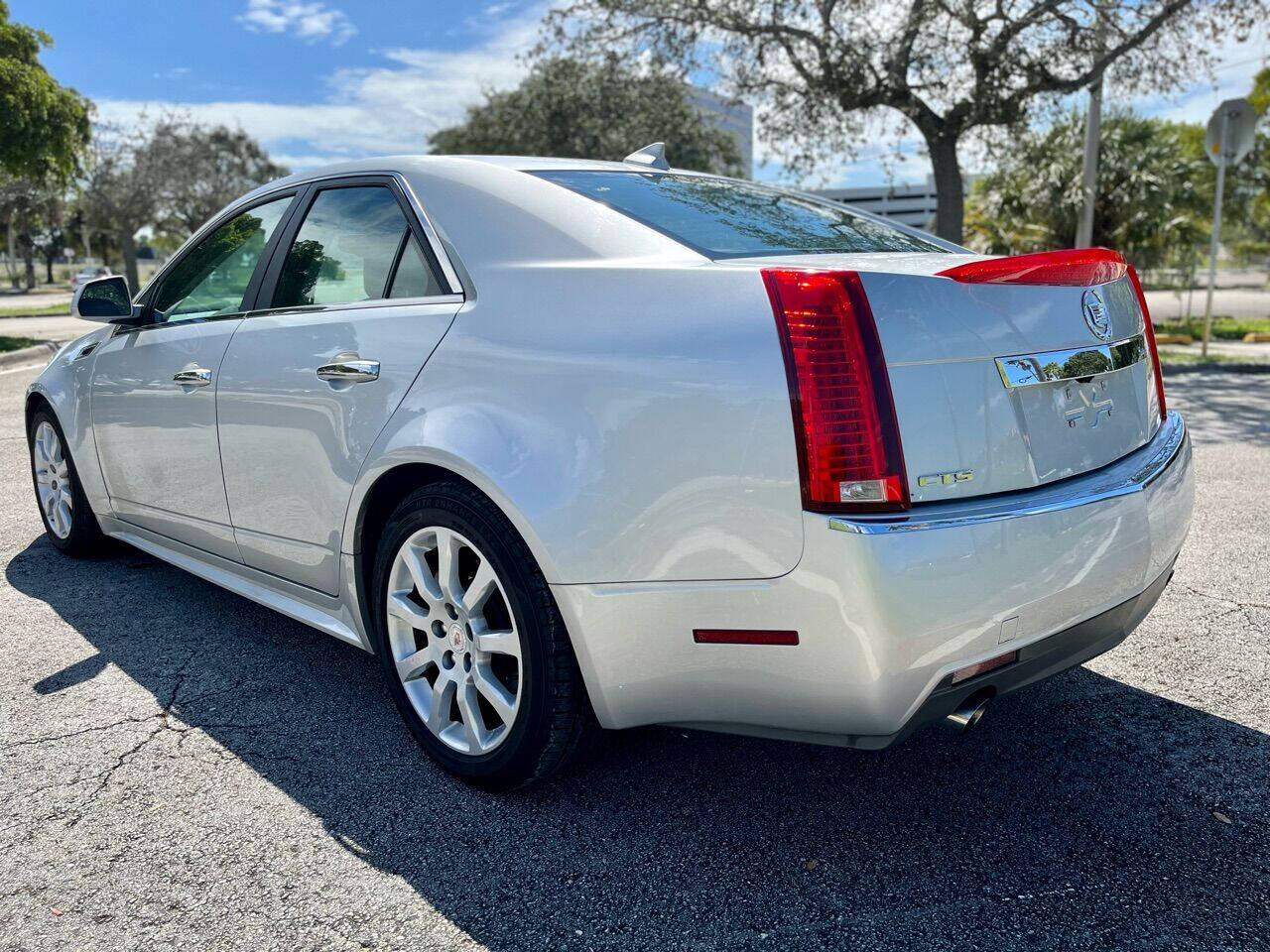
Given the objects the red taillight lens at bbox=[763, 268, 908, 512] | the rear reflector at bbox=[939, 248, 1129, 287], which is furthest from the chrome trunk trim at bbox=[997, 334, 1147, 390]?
the red taillight lens at bbox=[763, 268, 908, 512]

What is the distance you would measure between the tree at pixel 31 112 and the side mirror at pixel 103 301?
13.8 metres

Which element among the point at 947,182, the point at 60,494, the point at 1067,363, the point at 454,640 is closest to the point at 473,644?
the point at 454,640

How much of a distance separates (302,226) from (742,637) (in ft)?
6.76

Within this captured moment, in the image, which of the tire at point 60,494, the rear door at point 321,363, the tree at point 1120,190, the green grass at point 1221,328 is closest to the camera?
the rear door at point 321,363

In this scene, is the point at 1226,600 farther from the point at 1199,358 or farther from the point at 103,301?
the point at 1199,358

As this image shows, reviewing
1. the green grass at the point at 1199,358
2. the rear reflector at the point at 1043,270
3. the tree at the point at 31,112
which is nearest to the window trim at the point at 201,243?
the rear reflector at the point at 1043,270

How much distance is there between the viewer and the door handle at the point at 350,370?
2.73 metres

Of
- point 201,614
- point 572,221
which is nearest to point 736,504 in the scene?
point 572,221

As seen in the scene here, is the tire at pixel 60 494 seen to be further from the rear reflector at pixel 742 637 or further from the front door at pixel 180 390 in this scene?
the rear reflector at pixel 742 637

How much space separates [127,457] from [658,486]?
106 inches

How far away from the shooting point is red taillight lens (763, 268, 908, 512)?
1.99m

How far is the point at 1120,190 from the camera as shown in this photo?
21.2m

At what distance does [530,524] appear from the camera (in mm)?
2289

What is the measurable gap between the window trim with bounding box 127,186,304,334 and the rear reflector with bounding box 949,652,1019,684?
8.10ft
